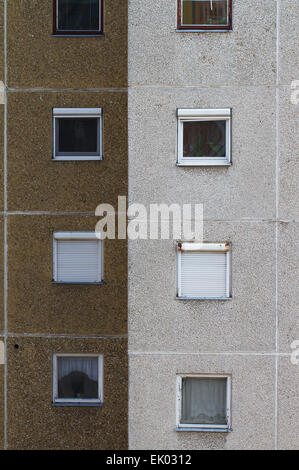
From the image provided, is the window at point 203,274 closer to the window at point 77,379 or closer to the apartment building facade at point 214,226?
the apartment building facade at point 214,226

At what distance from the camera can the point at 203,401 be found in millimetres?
6941

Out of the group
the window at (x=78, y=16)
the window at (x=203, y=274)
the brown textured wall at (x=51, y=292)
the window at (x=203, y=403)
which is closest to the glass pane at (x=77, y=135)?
the brown textured wall at (x=51, y=292)

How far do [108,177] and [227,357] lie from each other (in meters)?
3.38

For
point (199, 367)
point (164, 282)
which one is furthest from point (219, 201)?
point (199, 367)

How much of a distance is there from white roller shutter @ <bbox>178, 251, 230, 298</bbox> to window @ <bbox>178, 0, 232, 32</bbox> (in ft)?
10.7

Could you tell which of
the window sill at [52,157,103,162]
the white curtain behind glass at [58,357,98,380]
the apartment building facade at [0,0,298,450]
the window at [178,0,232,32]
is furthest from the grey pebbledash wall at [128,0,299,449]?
the white curtain behind glass at [58,357,98,380]

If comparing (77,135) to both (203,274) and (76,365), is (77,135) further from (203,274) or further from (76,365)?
(76,365)

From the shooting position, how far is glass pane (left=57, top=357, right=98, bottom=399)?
7.72 metres

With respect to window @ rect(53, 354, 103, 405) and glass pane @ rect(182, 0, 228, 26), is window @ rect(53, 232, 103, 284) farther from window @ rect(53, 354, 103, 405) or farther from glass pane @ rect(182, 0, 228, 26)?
glass pane @ rect(182, 0, 228, 26)

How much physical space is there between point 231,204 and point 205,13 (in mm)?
2814

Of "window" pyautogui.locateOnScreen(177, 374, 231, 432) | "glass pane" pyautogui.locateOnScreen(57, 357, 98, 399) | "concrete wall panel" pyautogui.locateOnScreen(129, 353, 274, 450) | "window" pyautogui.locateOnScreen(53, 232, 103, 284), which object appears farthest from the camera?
"glass pane" pyautogui.locateOnScreen(57, 357, 98, 399)

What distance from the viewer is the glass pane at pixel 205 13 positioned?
6676mm

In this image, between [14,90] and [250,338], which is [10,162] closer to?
[14,90]
